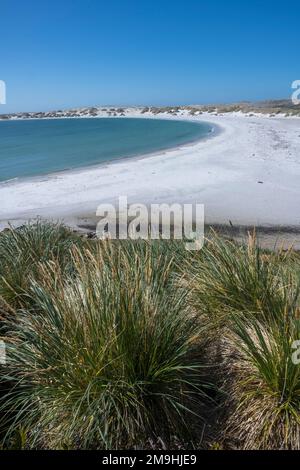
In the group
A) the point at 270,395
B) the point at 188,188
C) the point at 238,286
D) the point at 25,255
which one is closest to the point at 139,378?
the point at 270,395

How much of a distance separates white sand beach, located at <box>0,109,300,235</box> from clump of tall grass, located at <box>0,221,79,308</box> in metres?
5.26

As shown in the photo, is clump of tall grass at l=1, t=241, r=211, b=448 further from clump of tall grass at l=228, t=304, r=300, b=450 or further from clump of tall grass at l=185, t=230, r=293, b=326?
clump of tall grass at l=185, t=230, r=293, b=326

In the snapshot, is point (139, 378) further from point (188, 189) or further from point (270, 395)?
point (188, 189)

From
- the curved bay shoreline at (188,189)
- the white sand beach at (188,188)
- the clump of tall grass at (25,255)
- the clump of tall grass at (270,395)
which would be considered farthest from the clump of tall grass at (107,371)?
the white sand beach at (188,188)

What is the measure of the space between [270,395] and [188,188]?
12258 millimetres

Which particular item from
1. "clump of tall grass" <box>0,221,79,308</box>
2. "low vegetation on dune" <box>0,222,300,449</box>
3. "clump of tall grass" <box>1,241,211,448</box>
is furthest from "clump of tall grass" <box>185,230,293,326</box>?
"clump of tall grass" <box>0,221,79,308</box>

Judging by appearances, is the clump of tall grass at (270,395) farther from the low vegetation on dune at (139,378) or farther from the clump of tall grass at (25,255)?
the clump of tall grass at (25,255)

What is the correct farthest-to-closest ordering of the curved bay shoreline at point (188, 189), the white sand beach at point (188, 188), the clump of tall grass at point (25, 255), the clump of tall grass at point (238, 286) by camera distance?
the white sand beach at point (188, 188), the curved bay shoreline at point (188, 189), the clump of tall grass at point (25, 255), the clump of tall grass at point (238, 286)

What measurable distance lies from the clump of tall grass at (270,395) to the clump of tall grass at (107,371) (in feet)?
0.92

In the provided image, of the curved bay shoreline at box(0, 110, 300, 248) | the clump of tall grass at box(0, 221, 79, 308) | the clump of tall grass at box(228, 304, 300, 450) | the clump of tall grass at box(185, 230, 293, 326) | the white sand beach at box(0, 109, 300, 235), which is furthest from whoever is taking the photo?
the white sand beach at box(0, 109, 300, 235)

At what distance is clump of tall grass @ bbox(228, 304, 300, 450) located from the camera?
2.37 m

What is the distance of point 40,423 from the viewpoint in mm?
2479

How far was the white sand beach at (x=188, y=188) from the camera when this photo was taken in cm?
1128

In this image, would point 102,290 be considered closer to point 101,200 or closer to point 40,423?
point 40,423
